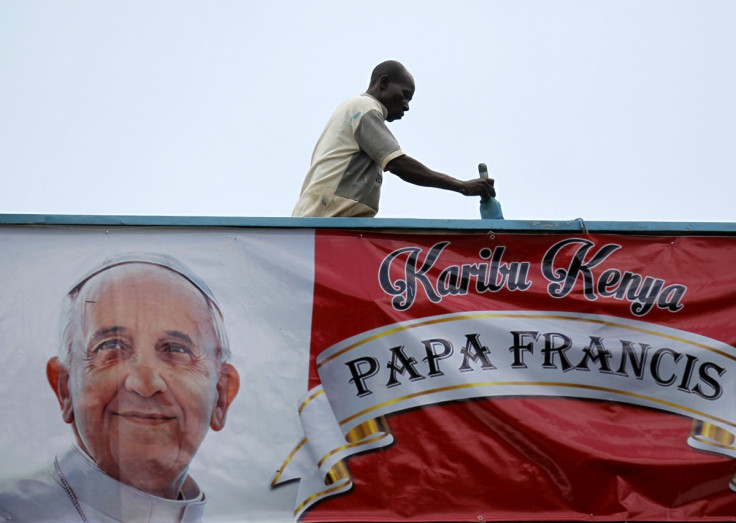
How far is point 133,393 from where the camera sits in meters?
4.42

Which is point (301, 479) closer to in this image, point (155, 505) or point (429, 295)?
point (155, 505)

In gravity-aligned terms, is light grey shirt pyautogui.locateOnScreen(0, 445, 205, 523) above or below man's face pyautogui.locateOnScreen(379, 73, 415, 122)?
below

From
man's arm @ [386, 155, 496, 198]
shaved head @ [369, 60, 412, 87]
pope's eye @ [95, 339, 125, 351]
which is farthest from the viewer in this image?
shaved head @ [369, 60, 412, 87]

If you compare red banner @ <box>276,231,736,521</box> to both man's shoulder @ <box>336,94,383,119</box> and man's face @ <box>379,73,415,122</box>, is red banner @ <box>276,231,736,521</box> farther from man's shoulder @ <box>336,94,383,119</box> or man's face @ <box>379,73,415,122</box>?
man's face @ <box>379,73,415,122</box>

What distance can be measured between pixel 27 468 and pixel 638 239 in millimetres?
3209

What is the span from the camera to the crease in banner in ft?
14.8

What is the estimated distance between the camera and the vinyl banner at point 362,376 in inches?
172

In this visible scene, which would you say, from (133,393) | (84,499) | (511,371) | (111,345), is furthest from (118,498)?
(511,371)

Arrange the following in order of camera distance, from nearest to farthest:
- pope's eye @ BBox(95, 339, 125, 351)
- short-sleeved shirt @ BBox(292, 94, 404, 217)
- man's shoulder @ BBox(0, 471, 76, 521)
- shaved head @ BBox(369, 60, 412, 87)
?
man's shoulder @ BBox(0, 471, 76, 521)
pope's eye @ BBox(95, 339, 125, 351)
short-sleeved shirt @ BBox(292, 94, 404, 217)
shaved head @ BBox(369, 60, 412, 87)

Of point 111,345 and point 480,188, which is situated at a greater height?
point 480,188

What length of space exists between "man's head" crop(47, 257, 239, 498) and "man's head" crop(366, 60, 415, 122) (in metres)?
1.87

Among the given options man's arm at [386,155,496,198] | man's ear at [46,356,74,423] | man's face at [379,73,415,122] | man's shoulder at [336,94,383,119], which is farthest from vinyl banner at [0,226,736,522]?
man's face at [379,73,415,122]

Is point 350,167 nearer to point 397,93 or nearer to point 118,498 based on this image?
point 397,93

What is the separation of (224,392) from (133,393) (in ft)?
1.40
